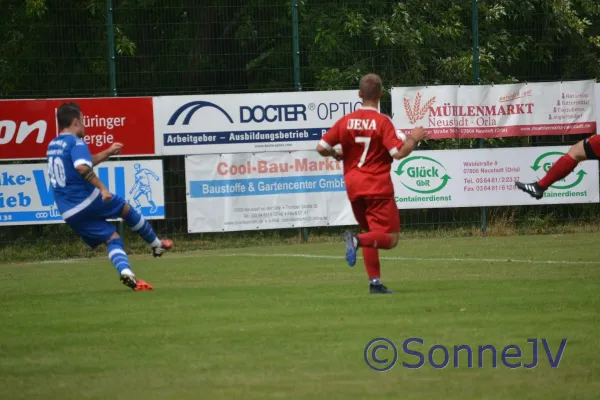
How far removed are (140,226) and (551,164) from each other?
10538 millimetres

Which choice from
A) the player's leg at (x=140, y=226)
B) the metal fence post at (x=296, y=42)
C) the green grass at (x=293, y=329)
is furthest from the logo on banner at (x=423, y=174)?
the player's leg at (x=140, y=226)

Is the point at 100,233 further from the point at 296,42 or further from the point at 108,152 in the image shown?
the point at 296,42

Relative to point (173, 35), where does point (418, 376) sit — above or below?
→ below

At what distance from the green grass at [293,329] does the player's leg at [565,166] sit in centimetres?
97

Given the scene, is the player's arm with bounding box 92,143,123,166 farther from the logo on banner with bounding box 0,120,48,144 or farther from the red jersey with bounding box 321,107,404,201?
the logo on banner with bounding box 0,120,48,144

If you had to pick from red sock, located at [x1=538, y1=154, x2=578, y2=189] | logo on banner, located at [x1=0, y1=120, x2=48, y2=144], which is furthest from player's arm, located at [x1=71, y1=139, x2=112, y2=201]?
logo on banner, located at [x1=0, y1=120, x2=48, y2=144]

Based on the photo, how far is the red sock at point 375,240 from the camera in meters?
10.6

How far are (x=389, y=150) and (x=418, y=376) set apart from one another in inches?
166

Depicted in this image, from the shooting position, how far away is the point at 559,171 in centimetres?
1077

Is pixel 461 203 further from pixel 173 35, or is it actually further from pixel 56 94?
pixel 56 94

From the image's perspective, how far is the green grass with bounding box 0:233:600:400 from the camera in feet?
20.7

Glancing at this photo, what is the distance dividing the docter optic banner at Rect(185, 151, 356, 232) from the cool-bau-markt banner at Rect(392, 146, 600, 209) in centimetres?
126

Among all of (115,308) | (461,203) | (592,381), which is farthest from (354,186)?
(461,203)

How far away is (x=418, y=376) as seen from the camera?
6465 millimetres
